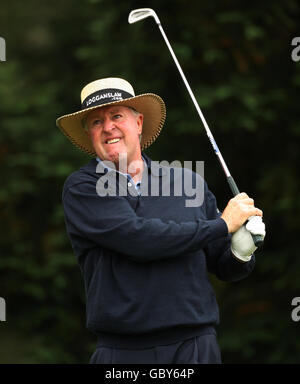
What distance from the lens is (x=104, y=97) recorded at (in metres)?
2.99

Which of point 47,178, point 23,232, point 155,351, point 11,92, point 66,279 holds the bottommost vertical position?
point 155,351

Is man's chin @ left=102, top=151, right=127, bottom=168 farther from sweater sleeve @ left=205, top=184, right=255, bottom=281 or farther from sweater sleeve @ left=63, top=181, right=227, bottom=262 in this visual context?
sweater sleeve @ left=205, top=184, right=255, bottom=281

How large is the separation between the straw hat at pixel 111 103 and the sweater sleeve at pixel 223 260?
16.5 inches

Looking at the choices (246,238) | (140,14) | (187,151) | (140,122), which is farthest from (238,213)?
(187,151)

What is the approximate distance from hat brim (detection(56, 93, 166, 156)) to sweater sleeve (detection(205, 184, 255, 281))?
411 millimetres

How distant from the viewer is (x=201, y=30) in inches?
230

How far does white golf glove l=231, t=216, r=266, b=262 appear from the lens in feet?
9.01

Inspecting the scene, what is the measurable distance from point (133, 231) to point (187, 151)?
11.3 feet

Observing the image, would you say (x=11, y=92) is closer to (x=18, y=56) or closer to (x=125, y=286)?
(x=18, y=56)

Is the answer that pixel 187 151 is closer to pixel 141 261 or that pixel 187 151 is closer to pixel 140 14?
pixel 140 14

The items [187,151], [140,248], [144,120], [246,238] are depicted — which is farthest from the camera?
[187,151]

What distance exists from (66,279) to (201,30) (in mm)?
2194

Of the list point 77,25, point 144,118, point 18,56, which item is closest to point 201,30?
point 77,25

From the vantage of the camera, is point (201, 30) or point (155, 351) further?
point (201, 30)
